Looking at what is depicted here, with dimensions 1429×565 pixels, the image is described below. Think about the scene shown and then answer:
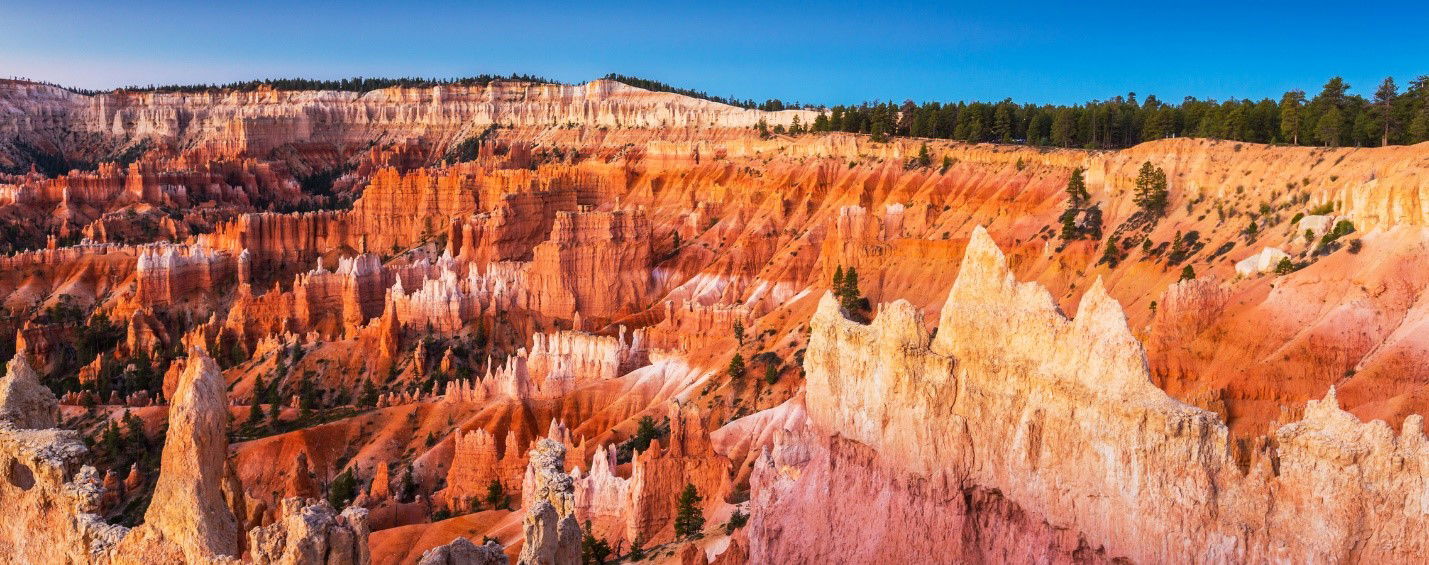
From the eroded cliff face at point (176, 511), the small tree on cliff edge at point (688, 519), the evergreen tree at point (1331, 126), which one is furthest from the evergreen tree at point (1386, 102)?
the eroded cliff face at point (176, 511)

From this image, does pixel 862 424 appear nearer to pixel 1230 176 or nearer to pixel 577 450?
pixel 577 450

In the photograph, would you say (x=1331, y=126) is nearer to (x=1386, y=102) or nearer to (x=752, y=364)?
(x=1386, y=102)

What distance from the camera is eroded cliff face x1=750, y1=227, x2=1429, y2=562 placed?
2064 cm

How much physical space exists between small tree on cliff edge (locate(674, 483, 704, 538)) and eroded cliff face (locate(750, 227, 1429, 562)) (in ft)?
13.4

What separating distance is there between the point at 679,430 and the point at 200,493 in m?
23.0

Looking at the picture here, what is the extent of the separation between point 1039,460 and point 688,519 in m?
13.4

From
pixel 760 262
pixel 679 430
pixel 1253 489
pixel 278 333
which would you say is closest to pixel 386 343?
pixel 278 333

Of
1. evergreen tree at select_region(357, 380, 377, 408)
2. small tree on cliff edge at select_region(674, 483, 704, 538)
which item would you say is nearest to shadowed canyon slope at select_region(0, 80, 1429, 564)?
small tree on cliff edge at select_region(674, 483, 704, 538)

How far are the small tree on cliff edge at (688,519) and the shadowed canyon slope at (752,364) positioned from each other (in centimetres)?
28

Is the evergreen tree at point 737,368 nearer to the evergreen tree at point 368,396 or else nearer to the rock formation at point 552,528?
the evergreen tree at point 368,396

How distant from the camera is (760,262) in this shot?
82.2m

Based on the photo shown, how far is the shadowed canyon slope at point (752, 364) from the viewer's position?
21078mm

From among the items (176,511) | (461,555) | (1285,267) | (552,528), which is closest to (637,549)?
(552,528)

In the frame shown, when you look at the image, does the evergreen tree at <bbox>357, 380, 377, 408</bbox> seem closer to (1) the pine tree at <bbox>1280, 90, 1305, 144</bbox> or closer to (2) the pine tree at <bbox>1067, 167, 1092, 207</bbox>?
(2) the pine tree at <bbox>1067, 167, 1092, 207</bbox>
